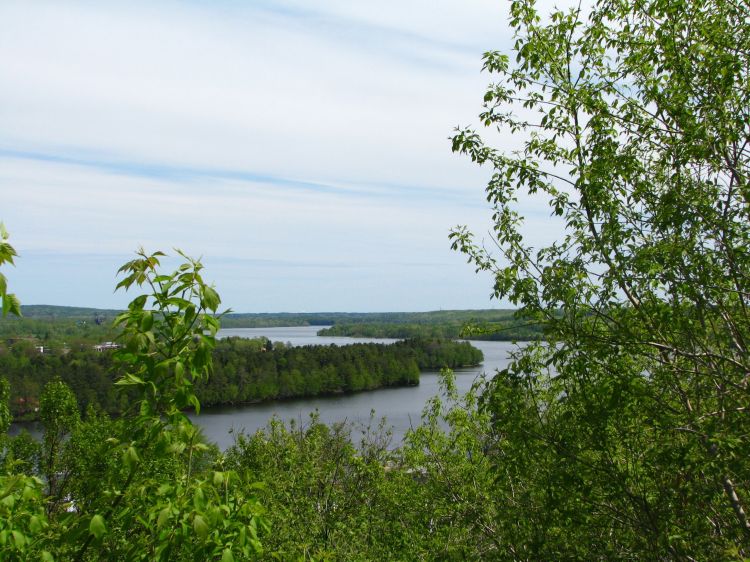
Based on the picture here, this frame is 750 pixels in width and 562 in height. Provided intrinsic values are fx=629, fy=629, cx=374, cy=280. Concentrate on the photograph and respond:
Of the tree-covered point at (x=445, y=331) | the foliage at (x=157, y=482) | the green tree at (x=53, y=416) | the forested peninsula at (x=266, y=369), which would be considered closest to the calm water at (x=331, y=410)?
the forested peninsula at (x=266, y=369)

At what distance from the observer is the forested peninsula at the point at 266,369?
54.8m

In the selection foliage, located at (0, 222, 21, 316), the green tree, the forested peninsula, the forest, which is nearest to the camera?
foliage, located at (0, 222, 21, 316)

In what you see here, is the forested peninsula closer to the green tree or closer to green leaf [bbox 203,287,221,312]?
the green tree

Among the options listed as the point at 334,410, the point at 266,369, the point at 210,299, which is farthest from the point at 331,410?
the point at 210,299

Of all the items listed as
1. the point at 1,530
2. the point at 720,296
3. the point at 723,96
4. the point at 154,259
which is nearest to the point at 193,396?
the point at 154,259

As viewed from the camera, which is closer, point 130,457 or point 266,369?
point 130,457

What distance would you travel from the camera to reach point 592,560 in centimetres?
481

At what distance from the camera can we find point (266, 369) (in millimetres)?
72562

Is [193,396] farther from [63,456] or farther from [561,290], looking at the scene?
[63,456]

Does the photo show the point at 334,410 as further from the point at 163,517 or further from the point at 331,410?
the point at 163,517

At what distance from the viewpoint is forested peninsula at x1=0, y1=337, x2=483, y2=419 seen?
5478cm

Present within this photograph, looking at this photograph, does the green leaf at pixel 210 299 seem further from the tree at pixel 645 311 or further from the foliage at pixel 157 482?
the tree at pixel 645 311

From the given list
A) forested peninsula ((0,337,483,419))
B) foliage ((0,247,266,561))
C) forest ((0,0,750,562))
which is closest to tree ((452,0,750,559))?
forest ((0,0,750,562))

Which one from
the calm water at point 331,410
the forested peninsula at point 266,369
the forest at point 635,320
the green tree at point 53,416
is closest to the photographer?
the forest at point 635,320
